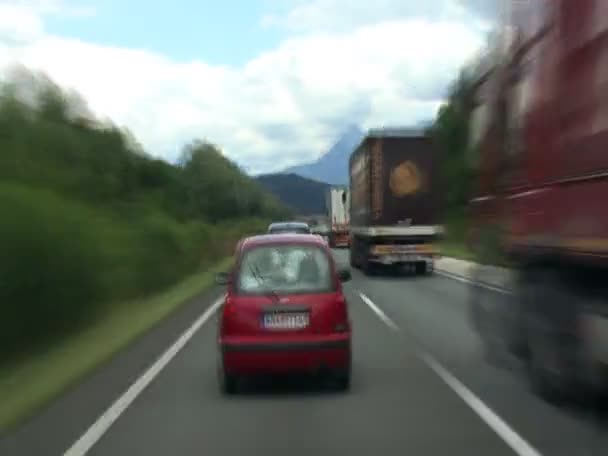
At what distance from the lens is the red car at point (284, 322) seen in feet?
37.1

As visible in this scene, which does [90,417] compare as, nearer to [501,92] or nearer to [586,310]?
[586,310]

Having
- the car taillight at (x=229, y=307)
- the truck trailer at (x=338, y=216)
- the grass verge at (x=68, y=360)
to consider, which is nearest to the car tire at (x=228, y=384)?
the car taillight at (x=229, y=307)

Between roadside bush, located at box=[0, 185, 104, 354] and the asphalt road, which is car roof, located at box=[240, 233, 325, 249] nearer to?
the asphalt road

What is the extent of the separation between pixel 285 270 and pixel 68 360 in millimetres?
3910

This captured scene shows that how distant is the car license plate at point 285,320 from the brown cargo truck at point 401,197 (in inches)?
800

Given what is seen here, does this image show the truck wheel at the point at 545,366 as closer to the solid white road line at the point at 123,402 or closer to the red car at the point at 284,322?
the red car at the point at 284,322

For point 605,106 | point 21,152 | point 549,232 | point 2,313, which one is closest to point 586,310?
point 549,232

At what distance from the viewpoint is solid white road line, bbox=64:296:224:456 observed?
28.6 ft

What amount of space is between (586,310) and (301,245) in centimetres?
370

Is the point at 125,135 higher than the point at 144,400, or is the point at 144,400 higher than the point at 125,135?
the point at 125,135

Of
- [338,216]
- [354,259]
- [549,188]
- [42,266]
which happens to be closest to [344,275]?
[549,188]

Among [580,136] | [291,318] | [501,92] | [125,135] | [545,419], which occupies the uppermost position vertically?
[125,135]

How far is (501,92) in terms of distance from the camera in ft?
37.5

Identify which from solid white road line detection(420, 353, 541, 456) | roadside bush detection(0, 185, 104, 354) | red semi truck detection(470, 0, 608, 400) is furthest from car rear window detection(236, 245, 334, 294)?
roadside bush detection(0, 185, 104, 354)
